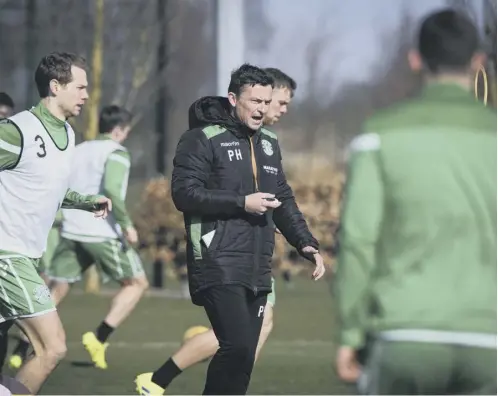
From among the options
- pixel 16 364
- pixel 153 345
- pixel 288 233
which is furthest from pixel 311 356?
pixel 288 233

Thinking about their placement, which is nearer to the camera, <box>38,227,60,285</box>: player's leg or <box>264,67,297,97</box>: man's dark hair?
<box>264,67,297,97</box>: man's dark hair

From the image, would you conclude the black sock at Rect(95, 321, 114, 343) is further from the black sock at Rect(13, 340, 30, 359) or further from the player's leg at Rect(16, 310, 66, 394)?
the player's leg at Rect(16, 310, 66, 394)

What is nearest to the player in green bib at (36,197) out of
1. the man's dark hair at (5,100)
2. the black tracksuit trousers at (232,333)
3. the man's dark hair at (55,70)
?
the man's dark hair at (55,70)

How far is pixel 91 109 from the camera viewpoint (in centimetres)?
1906

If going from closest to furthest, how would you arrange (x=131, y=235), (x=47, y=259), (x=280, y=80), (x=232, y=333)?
(x=232, y=333)
(x=280, y=80)
(x=131, y=235)
(x=47, y=259)

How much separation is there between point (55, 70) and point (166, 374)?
183 centimetres

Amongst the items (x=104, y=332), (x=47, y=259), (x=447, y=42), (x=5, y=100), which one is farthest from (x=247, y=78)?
(x=47, y=259)

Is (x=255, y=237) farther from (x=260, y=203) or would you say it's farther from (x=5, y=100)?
(x=5, y=100)

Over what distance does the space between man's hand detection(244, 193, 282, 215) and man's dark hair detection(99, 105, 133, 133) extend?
4.72 metres

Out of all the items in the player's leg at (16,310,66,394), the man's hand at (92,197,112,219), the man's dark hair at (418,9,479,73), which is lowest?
the player's leg at (16,310,66,394)

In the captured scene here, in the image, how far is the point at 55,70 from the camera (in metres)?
7.54

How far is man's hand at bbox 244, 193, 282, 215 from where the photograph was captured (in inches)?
265

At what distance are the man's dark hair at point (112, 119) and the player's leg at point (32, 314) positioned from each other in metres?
4.07

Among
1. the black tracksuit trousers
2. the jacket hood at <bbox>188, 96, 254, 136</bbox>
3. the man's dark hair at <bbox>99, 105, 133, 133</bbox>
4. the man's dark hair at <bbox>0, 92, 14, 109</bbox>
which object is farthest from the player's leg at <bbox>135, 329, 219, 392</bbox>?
the man's dark hair at <bbox>99, 105, 133, 133</bbox>
